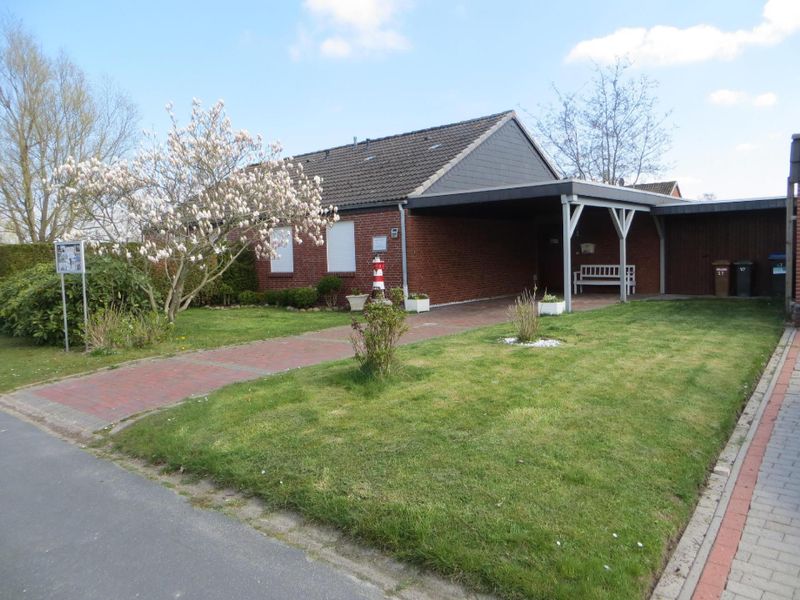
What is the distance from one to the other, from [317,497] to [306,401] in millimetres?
2207

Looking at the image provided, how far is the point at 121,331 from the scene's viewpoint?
10352mm

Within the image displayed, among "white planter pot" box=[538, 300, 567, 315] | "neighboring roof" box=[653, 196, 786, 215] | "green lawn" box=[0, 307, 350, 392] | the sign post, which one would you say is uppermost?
"neighboring roof" box=[653, 196, 786, 215]

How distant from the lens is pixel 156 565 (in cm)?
342

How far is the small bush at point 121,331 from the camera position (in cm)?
1028

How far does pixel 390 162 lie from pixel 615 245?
24.7ft

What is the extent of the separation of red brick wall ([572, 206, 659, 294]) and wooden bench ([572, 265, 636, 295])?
0.51ft

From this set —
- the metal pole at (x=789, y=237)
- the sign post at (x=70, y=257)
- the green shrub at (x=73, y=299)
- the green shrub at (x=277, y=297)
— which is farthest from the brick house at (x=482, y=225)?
the sign post at (x=70, y=257)

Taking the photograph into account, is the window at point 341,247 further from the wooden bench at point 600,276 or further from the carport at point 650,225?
the wooden bench at point 600,276

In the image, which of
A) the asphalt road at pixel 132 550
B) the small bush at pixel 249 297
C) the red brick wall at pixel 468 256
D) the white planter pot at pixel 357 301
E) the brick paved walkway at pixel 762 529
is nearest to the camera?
the brick paved walkway at pixel 762 529

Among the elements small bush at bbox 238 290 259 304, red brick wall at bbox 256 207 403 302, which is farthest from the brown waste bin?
small bush at bbox 238 290 259 304

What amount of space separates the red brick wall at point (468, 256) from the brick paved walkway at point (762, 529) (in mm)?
11093

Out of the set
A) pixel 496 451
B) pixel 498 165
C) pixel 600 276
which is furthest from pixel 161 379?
pixel 600 276

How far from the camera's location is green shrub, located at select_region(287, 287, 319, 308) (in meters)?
16.7

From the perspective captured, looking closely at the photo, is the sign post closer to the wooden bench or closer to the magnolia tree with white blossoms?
the magnolia tree with white blossoms
